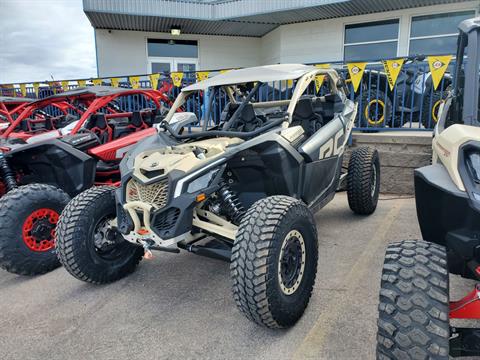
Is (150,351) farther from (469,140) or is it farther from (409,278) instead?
(469,140)

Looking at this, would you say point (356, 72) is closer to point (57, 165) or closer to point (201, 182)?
point (201, 182)

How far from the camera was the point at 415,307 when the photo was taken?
171 centimetres

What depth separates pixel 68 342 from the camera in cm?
267

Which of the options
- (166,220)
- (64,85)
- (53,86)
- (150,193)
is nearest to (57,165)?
(150,193)

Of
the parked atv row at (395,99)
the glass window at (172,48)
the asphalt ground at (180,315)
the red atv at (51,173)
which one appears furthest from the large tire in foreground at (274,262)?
A: the glass window at (172,48)

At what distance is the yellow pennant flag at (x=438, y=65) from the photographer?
19.1ft

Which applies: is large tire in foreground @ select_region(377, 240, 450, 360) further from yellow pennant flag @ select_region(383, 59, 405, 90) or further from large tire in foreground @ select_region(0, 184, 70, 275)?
yellow pennant flag @ select_region(383, 59, 405, 90)

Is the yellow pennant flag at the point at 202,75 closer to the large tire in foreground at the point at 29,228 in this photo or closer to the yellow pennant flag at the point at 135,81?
the yellow pennant flag at the point at 135,81

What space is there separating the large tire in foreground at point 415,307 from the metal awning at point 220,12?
11.0 m

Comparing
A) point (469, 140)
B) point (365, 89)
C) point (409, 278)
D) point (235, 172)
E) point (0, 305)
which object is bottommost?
point (0, 305)

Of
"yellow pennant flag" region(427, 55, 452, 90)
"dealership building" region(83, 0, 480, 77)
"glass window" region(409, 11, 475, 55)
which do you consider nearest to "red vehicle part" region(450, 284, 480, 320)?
"yellow pennant flag" region(427, 55, 452, 90)

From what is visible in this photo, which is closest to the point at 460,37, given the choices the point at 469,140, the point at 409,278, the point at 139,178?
the point at 469,140

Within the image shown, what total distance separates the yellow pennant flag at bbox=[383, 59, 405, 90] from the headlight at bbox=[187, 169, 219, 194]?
4693 millimetres

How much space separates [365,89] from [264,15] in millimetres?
6811
